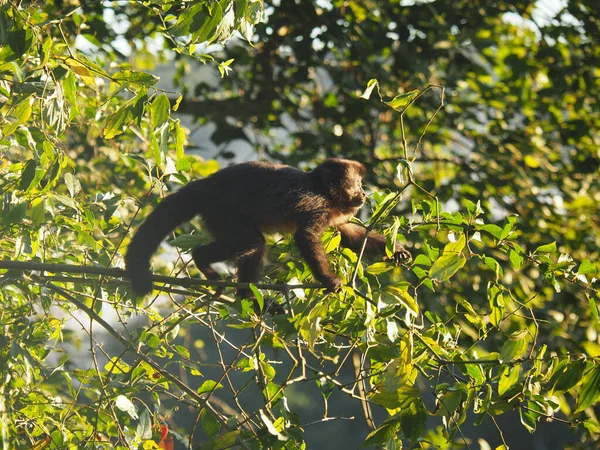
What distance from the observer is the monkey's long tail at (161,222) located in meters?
3.28

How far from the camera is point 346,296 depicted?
2268mm

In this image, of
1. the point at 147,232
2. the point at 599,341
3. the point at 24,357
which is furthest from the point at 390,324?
the point at 599,341

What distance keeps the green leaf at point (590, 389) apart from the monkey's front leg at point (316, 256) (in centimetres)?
96

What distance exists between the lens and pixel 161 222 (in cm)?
360

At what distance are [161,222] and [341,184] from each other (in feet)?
3.71

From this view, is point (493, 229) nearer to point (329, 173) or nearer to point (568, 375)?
point (568, 375)

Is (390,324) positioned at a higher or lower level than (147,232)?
higher

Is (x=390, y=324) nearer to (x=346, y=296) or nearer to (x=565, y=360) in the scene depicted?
→ (x=346, y=296)

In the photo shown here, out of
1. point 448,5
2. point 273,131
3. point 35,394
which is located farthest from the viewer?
point 273,131

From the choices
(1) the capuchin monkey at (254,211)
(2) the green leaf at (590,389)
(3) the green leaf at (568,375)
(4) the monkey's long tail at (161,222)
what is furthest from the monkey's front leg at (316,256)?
(2) the green leaf at (590,389)

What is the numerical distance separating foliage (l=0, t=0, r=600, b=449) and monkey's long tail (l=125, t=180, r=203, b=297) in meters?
0.09

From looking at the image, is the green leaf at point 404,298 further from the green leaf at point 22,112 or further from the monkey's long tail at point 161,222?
the monkey's long tail at point 161,222

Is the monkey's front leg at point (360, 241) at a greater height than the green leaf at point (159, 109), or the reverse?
the green leaf at point (159, 109)

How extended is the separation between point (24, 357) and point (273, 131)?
5896 mm
